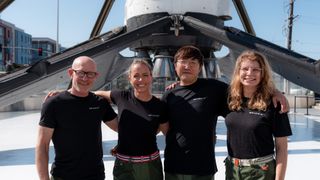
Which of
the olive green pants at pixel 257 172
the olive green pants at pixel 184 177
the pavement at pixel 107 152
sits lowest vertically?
the pavement at pixel 107 152

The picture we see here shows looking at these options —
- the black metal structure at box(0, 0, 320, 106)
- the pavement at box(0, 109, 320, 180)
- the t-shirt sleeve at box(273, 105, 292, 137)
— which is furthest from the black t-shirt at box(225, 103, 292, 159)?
the black metal structure at box(0, 0, 320, 106)

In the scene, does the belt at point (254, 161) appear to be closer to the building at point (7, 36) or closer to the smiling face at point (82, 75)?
the smiling face at point (82, 75)

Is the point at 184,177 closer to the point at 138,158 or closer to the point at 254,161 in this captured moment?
the point at 138,158

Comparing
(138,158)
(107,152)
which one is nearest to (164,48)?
(107,152)

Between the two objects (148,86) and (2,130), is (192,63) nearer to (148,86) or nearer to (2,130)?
(148,86)

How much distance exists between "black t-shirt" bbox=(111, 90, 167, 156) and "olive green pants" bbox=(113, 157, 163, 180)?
3.7 inches

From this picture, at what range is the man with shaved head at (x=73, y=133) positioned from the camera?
245 centimetres

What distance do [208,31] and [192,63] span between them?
4.91 m

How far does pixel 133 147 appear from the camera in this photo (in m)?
2.68

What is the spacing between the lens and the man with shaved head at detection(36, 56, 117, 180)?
2447 millimetres

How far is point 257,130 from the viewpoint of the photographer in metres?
2.37

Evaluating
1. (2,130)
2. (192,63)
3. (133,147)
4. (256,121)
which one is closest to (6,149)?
(2,130)

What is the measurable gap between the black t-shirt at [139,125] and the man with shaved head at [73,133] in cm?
26

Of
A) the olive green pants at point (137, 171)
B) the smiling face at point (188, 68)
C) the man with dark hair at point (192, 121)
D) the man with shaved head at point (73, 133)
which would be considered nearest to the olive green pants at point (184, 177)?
→ the man with dark hair at point (192, 121)
